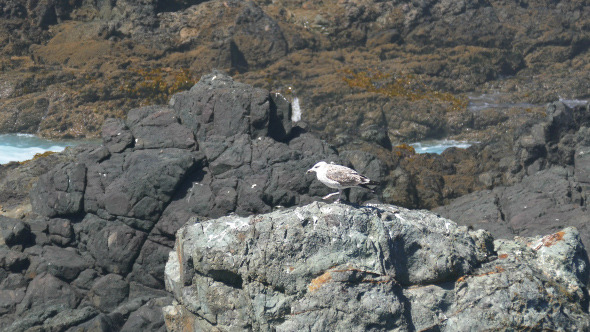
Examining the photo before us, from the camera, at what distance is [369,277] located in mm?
9656

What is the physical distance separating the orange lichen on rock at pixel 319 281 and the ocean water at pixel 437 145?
82.2 feet

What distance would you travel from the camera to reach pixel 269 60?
135 ft

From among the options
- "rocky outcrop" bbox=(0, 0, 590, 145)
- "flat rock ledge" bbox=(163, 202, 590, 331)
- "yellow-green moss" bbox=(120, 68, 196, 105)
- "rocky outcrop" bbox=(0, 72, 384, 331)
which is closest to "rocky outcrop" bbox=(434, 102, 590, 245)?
"rocky outcrop" bbox=(0, 72, 384, 331)

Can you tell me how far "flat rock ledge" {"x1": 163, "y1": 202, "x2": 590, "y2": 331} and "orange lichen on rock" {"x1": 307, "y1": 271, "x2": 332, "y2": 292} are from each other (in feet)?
0.06

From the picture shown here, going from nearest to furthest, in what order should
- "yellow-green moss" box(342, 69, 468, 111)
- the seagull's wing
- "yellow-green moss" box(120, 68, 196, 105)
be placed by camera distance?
the seagull's wing, "yellow-green moss" box(120, 68, 196, 105), "yellow-green moss" box(342, 69, 468, 111)

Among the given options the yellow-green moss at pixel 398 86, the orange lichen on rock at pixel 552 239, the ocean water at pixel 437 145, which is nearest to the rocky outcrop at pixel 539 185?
the orange lichen on rock at pixel 552 239

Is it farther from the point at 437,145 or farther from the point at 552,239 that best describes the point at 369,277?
the point at 437,145

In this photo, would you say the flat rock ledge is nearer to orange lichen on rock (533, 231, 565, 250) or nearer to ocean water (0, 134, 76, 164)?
orange lichen on rock (533, 231, 565, 250)

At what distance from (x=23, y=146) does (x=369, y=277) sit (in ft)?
93.0

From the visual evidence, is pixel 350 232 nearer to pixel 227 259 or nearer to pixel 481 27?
pixel 227 259

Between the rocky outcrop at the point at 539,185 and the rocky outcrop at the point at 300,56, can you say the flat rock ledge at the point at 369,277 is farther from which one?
the rocky outcrop at the point at 300,56

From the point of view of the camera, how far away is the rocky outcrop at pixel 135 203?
15641 mm

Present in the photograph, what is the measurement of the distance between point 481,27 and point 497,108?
9.81 metres

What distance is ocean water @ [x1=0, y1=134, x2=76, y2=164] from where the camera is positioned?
31.9 m
